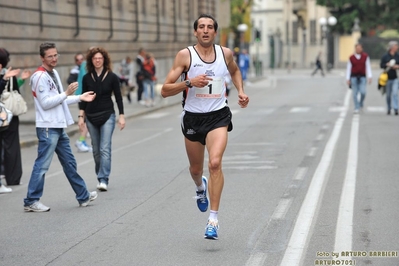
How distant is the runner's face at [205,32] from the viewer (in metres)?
8.23

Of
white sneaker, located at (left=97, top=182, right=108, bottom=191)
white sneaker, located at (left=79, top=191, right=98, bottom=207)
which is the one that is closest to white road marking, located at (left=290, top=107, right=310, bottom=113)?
white sneaker, located at (left=97, top=182, right=108, bottom=191)

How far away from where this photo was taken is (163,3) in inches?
2008

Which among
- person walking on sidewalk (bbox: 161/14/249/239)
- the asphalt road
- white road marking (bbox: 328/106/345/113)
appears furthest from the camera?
white road marking (bbox: 328/106/345/113)

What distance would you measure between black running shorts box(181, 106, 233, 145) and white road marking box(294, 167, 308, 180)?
3.93 meters

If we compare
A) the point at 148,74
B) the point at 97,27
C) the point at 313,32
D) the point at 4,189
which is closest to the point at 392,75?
the point at 148,74

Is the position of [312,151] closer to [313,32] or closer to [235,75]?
[235,75]

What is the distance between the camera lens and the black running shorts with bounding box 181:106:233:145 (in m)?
8.35

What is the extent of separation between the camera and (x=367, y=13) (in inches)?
3135

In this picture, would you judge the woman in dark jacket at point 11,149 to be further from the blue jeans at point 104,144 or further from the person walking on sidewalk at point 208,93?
the person walking on sidewalk at point 208,93

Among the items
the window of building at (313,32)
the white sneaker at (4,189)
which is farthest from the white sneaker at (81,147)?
the window of building at (313,32)

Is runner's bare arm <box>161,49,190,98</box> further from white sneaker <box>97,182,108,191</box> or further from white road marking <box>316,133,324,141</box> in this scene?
white road marking <box>316,133,324,141</box>

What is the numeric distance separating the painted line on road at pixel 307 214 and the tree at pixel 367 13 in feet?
210

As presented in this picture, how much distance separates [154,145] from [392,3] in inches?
2470

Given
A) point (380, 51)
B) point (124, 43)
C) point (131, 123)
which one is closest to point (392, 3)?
point (380, 51)
